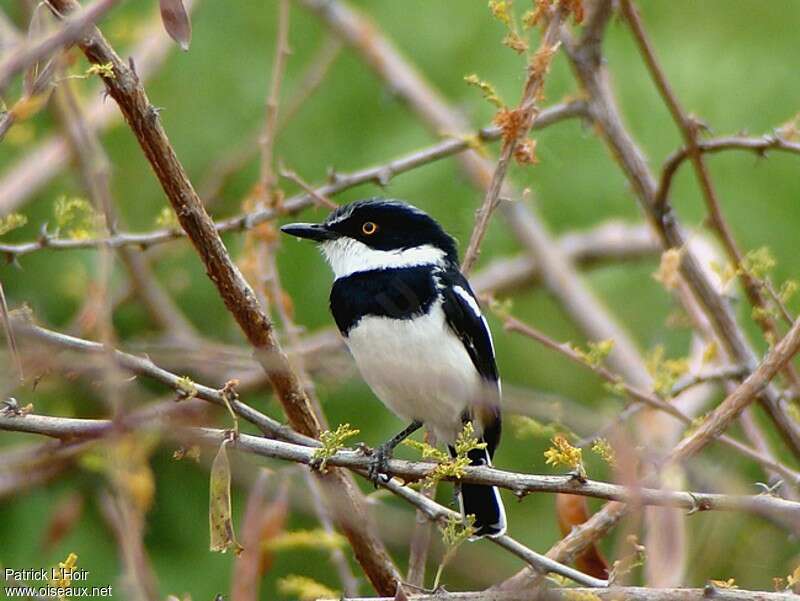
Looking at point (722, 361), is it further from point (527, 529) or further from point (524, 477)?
point (524, 477)

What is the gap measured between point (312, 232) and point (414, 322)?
47 cm

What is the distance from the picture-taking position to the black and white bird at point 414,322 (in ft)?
12.2

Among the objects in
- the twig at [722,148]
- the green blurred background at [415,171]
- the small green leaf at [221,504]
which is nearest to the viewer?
the small green leaf at [221,504]

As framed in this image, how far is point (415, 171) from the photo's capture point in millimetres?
6094

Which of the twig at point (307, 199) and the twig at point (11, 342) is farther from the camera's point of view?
the twig at point (307, 199)

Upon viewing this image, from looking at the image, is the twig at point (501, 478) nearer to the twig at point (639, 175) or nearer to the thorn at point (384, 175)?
the thorn at point (384, 175)

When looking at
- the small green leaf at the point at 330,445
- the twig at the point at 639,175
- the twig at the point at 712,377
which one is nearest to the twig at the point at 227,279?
the small green leaf at the point at 330,445

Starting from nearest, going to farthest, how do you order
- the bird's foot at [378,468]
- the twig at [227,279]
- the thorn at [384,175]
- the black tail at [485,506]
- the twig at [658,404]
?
1. the twig at [227,279]
2. the bird's foot at [378,468]
3. the twig at [658,404]
4. the thorn at [384,175]
5. the black tail at [485,506]

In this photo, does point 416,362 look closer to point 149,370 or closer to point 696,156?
point 696,156

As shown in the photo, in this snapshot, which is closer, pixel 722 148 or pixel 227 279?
pixel 227 279

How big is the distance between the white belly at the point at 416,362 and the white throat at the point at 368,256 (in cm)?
22

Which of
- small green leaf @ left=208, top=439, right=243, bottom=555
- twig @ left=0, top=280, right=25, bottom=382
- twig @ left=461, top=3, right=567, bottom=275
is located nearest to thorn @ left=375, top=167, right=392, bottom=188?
twig @ left=461, top=3, right=567, bottom=275

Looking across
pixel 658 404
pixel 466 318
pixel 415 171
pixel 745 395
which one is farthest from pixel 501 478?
pixel 415 171

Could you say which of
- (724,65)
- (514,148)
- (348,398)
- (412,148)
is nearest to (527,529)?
(348,398)
